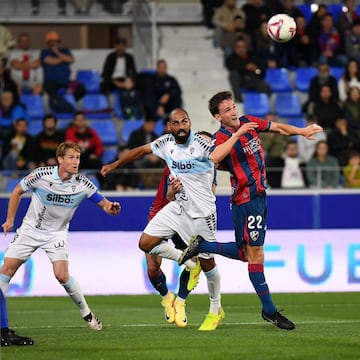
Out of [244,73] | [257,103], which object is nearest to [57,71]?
[244,73]

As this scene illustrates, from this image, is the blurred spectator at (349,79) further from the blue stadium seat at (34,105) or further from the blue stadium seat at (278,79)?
the blue stadium seat at (34,105)

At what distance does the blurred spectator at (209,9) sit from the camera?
78.8ft

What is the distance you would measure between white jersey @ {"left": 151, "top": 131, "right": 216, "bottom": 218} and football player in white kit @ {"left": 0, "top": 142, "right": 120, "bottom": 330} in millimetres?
815

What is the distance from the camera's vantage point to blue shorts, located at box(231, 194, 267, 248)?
1123 cm

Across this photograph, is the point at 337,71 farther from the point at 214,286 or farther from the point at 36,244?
the point at 36,244

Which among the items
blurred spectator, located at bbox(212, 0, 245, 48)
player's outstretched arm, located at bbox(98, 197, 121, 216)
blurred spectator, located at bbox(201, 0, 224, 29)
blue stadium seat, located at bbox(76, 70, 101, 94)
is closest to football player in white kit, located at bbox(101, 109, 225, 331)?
player's outstretched arm, located at bbox(98, 197, 121, 216)

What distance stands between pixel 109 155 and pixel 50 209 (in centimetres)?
886

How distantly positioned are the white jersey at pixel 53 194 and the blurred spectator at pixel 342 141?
26.6 ft

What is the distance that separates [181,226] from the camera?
39.9ft

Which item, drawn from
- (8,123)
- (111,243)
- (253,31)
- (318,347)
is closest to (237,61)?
(253,31)

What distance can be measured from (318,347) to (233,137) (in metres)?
2.31

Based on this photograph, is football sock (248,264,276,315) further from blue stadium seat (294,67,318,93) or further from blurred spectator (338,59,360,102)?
blue stadium seat (294,67,318,93)

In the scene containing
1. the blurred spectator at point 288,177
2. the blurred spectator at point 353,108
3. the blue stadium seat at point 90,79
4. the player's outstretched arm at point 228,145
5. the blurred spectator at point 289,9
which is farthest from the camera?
the blurred spectator at point 289,9

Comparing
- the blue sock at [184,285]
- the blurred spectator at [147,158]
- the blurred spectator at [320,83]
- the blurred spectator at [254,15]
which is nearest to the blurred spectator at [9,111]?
the blurred spectator at [147,158]
